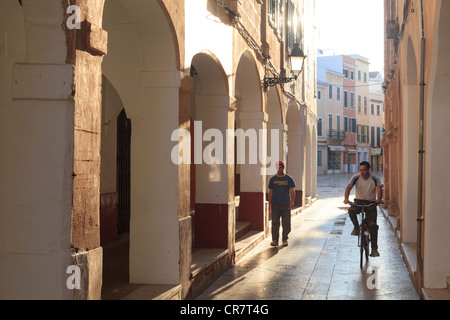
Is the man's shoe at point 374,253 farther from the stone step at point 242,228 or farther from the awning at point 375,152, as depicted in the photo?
the awning at point 375,152

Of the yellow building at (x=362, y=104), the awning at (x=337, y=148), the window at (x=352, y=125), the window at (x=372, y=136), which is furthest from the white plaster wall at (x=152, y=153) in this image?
the window at (x=372, y=136)

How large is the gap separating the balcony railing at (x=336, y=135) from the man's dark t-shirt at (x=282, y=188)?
47603 millimetres

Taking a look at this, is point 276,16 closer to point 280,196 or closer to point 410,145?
point 280,196

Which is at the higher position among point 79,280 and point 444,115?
point 444,115

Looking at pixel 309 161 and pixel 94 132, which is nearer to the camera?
pixel 94 132

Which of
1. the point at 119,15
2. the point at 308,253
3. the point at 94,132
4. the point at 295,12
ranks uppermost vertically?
the point at 295,12

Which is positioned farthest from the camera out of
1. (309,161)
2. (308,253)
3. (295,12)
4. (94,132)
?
(309,161)

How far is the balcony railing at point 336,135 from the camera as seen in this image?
57.7 m

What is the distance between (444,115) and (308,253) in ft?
15.6

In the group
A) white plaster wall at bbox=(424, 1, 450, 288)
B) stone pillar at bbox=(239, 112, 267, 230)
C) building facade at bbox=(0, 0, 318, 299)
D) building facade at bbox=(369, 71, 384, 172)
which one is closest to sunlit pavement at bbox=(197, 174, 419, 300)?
building facade at bbox=(0, 0, 318, 299)
